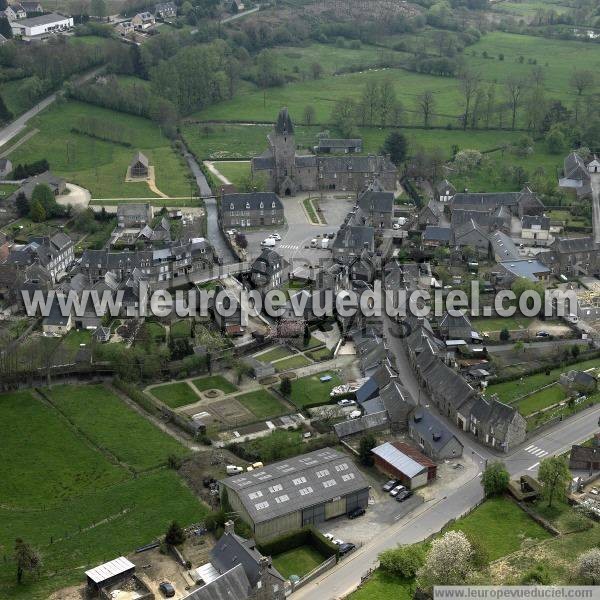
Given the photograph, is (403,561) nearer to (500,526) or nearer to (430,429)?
(500,526)

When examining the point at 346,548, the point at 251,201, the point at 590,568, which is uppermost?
the point at 251,201

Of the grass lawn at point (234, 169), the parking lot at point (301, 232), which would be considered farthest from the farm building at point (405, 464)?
the grass lawn at point (234, 169)

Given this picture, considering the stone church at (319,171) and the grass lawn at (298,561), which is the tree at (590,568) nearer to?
the grass lawn at (298,561)

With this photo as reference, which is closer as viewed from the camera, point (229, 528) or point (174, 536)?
point (229, 528)

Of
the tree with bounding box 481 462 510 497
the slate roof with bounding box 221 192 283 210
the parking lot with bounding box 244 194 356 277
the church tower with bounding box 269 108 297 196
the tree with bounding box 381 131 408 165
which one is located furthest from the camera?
the tree with bounding box 381 131 408 165

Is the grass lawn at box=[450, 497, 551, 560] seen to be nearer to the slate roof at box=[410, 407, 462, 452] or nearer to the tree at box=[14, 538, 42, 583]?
the slate roof at box=[410, 407, 462, 452]

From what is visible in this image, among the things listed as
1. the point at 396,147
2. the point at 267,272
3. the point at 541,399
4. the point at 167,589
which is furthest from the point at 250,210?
the point at 167,589

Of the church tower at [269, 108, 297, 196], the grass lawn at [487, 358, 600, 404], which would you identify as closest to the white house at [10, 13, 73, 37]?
the church tower at [269, 108, 297, 196]
